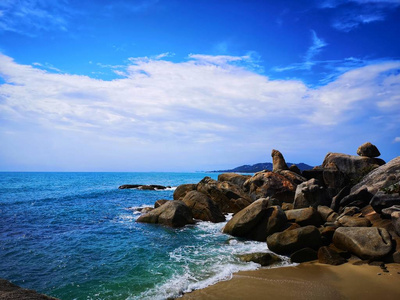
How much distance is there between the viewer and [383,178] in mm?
18438

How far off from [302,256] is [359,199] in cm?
A: 834

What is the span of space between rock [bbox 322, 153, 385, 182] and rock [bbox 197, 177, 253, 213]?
30.1 ft

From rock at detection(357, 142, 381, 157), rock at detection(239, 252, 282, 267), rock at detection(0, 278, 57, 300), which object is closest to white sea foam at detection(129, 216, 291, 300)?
rock at detection(239, 252, 282, 267)

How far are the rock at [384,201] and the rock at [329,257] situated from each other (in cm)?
471

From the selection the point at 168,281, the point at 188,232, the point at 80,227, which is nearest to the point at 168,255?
the point at 168,281

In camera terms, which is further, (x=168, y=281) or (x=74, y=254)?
(x=74, y=254)

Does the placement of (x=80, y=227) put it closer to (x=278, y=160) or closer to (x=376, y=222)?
(x=376, y=222)

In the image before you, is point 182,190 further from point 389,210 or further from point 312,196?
point 389,210

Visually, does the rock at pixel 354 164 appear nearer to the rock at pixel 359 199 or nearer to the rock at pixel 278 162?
the rock at pixel 278 162

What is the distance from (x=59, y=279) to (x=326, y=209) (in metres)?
15.7

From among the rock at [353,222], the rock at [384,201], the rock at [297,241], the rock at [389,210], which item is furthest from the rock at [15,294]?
the rock at [384,201]

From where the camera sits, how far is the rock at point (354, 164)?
23.6 metres

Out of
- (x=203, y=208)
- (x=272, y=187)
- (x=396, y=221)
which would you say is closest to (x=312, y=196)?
(x=272, y=187)

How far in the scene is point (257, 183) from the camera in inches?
1009
